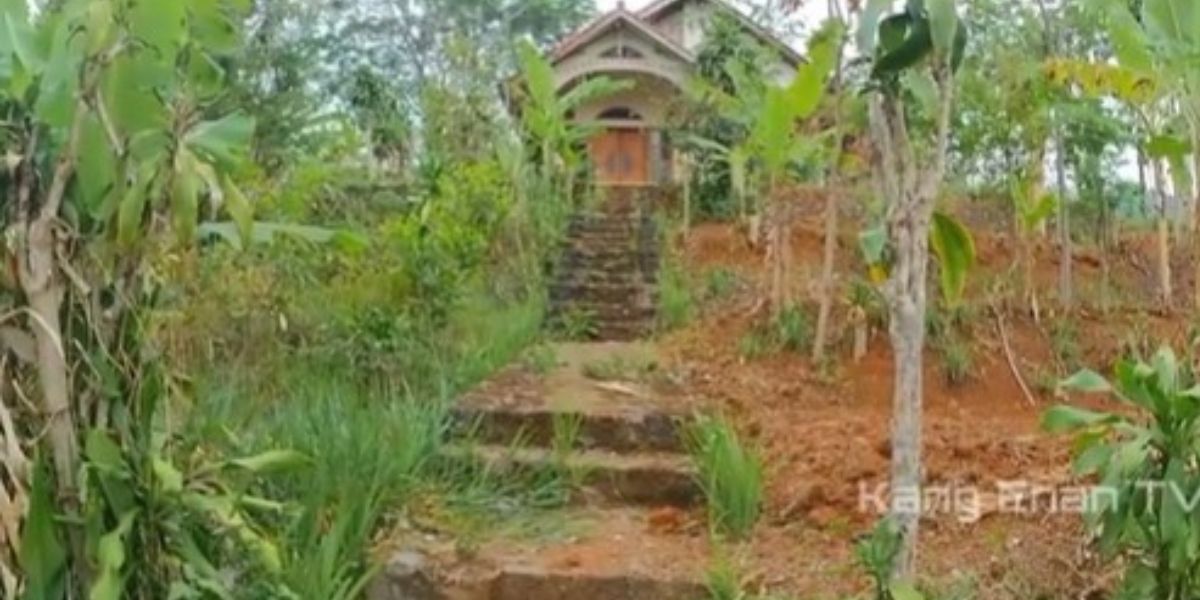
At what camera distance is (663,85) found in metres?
15.9

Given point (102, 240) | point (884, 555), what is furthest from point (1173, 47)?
point (102, 240)

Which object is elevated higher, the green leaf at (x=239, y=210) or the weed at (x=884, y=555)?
the green leaf at (x=239, y=210)

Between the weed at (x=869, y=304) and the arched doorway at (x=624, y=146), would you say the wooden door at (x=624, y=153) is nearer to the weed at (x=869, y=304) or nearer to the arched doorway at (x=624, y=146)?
the arched doorway at (x=624, y=146)

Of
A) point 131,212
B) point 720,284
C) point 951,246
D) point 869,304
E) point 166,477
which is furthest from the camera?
point 720,284

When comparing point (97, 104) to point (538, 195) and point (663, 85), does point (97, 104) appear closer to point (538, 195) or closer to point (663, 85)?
point (538, 195)

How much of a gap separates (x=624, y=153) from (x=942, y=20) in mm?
13962

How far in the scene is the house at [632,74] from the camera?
1536cm

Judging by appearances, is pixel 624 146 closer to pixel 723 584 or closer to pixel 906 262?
pixel 723 584

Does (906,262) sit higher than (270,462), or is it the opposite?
(906,262)

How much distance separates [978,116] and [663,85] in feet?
30.1

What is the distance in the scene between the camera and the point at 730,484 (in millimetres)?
3740

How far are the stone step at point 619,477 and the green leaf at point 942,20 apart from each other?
177cm

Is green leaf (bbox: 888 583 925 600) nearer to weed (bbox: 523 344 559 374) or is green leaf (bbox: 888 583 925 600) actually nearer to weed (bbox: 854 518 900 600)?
weed (bbox: 854 518 900 600)

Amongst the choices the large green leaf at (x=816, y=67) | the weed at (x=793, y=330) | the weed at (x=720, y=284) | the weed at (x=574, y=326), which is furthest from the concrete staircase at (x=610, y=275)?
the large green leaf at (x=816, y=67)
